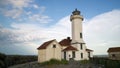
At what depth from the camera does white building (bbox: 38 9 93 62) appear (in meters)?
31.5

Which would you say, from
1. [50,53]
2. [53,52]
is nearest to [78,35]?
[53,52]

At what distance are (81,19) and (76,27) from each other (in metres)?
1.95

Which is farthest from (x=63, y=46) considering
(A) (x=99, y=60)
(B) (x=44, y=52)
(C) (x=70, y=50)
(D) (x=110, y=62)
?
(D) (x=110, y=62)

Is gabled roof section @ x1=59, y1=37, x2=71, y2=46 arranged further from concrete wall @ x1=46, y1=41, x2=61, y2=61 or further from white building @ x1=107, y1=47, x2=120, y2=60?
white building @ x1=107, y1=47, x2=120, y2=60

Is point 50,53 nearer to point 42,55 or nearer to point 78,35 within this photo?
point 42,55

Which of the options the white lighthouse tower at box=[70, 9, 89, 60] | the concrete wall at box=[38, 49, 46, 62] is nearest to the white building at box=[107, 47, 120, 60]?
the white lighthouse tower at box=[70, 9, 89, 60]

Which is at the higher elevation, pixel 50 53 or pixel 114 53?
pixel 50 53

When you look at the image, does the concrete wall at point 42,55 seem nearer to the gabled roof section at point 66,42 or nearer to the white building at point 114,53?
the gabled roof section at point 66,42

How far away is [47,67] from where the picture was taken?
88.1ft

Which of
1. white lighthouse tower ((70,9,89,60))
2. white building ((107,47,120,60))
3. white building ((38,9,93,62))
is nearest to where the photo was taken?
white building ((38,9,93,62))

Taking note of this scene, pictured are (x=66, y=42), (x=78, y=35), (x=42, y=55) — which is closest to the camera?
(x=42, y=55)

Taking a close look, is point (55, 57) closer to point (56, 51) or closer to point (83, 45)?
point (56, 51)

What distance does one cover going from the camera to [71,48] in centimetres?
3309

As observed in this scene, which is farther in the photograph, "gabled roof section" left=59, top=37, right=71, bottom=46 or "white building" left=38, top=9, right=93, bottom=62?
"gabled roof section" left=59, top=37, right=71, bottom=46
